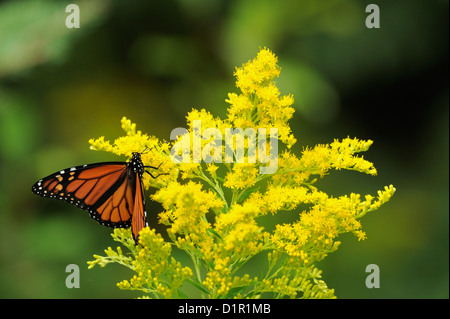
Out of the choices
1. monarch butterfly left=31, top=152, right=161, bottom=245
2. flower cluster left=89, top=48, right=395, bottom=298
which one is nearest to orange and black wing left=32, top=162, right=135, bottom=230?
monarch butterfly left=31, top=152, right=161, bottom=245

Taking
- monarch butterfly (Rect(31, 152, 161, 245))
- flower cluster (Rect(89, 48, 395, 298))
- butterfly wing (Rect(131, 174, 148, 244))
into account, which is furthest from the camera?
monarch butterfly (Rect(31, 152, 161, 245))

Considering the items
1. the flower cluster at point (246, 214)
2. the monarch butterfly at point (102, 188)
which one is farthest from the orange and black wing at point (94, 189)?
the flower cluster at point (246, 214)

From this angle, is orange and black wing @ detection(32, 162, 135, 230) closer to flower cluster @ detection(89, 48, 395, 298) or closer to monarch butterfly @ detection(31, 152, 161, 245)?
monarch butterfly @ detection(31, 152, 161, 245)

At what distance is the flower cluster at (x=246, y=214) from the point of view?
1.39 m

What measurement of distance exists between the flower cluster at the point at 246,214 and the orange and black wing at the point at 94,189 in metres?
0.10

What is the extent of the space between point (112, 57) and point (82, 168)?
83.1 inches

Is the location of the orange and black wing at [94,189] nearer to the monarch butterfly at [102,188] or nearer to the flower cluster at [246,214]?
the monarch butterfly at [102,188]

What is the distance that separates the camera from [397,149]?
3596mm

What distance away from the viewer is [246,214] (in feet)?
4.44

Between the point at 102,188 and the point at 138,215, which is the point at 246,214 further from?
the point at 102,188

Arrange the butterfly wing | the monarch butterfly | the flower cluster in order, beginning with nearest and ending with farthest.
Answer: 1. the flower cluster
2. the butterfly wing
3. the monarch butterfly

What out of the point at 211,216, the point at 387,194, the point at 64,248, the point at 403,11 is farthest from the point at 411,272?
the point at 64,248

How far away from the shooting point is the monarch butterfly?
1613 millimetres

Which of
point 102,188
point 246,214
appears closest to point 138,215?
point 102,188
